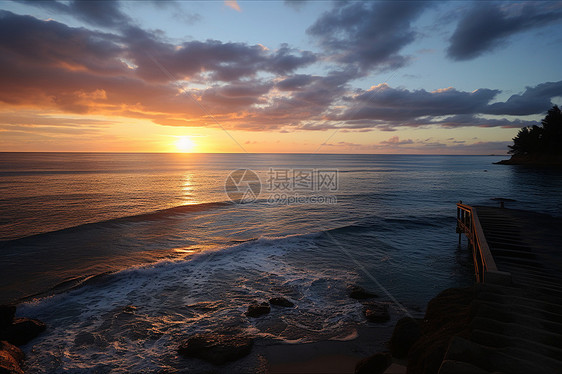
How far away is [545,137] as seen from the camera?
9300 centimetres

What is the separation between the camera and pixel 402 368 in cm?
636

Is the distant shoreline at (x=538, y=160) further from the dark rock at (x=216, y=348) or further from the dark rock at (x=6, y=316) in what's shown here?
the dark rock at (x=6, y=316)

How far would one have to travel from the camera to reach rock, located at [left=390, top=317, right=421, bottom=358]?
6.97 m

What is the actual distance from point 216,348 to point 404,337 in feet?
17.1

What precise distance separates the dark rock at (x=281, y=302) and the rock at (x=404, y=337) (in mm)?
3913

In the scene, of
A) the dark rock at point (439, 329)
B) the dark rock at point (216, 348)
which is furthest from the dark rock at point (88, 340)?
the dark rock at point (439, 329)

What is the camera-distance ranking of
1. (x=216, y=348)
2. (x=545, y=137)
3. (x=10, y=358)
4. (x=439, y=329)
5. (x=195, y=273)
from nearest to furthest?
(x=439, y=329), (x=10, y=358), (x=216, y=348), (x=195, y=273), (x=545, y=137)

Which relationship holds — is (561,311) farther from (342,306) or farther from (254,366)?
(254,366)

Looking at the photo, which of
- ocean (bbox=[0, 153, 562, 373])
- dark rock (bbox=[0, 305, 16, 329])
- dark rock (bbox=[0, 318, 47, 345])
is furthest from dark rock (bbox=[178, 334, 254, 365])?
dark rock (bbox=[0, 305, 16, 329])

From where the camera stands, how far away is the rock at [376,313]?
892 centimetres

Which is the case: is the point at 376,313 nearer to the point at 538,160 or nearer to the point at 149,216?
the point at 149,216

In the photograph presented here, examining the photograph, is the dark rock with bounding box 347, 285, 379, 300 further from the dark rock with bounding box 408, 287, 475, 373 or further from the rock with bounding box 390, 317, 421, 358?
the dark rock with bounding box 408, 287, 475, 373

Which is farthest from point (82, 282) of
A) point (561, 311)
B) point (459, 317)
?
point (561, 311)

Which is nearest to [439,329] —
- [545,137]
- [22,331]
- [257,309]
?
[257,309]
